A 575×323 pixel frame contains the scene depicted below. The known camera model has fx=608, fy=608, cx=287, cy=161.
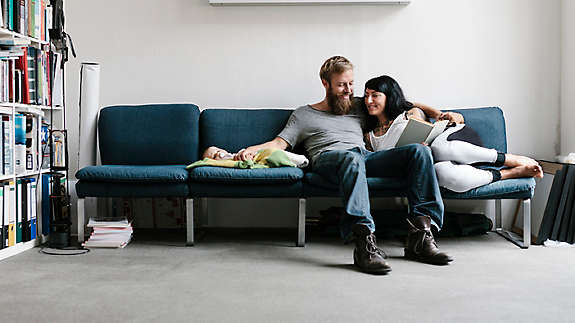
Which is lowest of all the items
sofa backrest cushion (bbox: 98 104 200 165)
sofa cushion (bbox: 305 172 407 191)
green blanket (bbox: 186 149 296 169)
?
sofa cushion (bbox: 305 172 407 191)

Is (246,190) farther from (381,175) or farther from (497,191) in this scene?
(497,191)

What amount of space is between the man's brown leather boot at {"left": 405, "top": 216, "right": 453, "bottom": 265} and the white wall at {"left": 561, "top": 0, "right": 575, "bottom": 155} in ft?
5.22

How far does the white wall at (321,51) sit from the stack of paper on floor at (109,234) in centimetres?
109

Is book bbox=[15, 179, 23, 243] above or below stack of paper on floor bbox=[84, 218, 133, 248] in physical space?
above

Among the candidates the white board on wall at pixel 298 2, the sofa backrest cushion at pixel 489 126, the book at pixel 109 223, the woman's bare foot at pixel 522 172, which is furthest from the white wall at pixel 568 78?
the book at pixel 109 223

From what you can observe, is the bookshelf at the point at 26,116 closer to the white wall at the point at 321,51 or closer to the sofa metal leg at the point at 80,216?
the sofa metal leg at the point at 80,216

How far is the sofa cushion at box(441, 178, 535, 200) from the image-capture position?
135 inches

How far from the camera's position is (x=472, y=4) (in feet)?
13.9

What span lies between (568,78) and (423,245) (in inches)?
74.8

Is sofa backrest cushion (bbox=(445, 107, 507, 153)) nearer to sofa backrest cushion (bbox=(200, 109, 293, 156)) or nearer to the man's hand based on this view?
the man's hand

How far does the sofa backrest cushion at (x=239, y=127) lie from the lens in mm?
4016

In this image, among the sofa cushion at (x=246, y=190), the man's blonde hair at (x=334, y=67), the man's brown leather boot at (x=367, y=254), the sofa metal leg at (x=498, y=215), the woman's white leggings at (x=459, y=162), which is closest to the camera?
the man's brown leather boot at (x=367, y=254)

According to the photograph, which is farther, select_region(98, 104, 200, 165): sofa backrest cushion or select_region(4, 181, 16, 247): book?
select_region(98, 104, 200, 165): sofa backrest cushion

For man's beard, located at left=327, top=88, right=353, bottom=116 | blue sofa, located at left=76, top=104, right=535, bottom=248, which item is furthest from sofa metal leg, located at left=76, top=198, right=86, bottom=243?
man's beard, located at left=327, top=88, right=353, bottom=116
